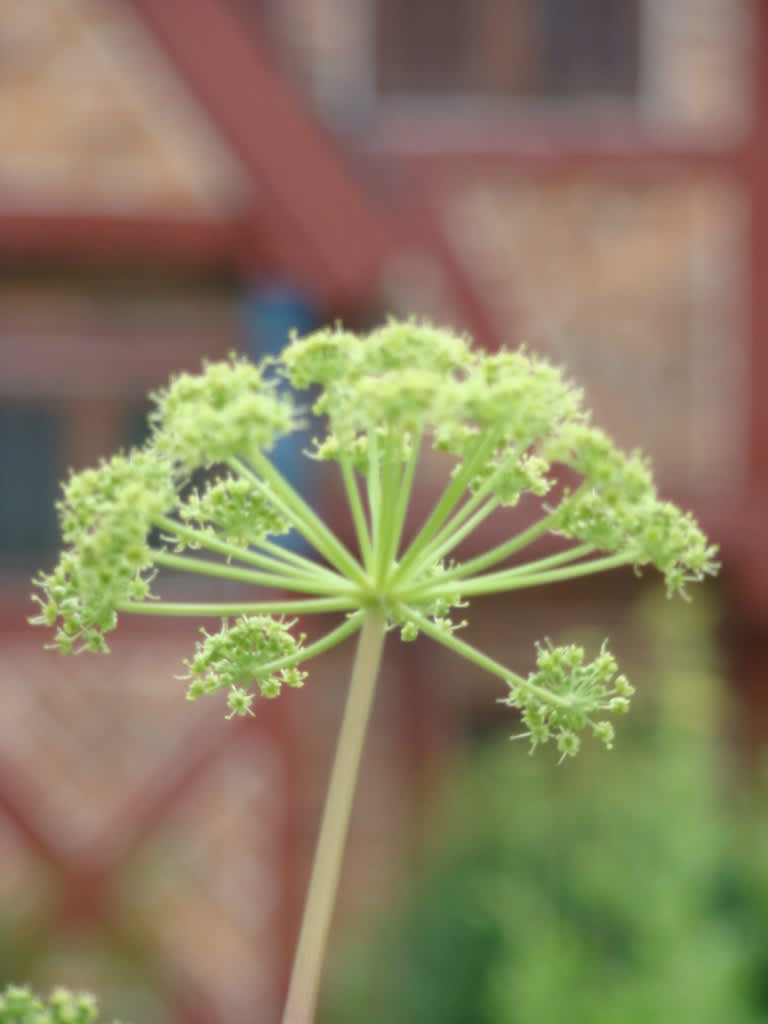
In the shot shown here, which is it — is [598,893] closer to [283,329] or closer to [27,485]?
[283,329]

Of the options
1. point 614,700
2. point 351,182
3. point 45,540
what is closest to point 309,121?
point 351,182

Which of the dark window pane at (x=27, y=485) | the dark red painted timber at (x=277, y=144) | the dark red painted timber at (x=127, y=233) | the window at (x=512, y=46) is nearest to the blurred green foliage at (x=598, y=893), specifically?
the dark red painted timber at (x=277, y=144)

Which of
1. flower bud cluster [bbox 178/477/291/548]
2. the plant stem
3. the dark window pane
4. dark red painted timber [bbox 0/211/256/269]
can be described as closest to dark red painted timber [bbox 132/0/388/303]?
dark red painted timber [bbox 0/211/256/269]

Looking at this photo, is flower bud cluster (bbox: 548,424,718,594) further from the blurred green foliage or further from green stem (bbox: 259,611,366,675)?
the blurred green foliage

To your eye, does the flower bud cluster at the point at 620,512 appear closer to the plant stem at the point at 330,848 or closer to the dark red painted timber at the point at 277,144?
the plant stem at the point at 330,848

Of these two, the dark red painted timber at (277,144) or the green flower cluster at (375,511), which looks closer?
the green flower cluster at (375,511)

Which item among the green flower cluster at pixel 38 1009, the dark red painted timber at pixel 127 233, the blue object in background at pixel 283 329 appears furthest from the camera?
the dark red painted timber at pixel 127 233

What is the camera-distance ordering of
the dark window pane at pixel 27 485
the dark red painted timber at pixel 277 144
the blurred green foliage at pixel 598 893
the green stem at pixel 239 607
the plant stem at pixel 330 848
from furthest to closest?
the dark window pane at pixel 27 485 < the dark red painted timber at pixel 277 144 < the blurred green foliage at pixel 598 893 < the green stem at pixel 239 607 < the plant stem at pixel 330 848
